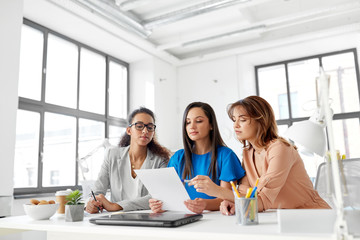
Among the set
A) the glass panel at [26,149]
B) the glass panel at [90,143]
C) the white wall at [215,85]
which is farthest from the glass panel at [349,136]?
the glass panel at [26,149]

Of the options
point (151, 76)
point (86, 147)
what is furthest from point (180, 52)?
point (86, 147)

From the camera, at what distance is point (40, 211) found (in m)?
1.33

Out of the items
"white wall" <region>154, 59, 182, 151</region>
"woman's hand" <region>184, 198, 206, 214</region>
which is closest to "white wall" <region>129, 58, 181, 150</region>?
"white wall" <region>154, 59, 182, 151</region>

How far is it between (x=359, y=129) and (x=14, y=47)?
4746 millimetres

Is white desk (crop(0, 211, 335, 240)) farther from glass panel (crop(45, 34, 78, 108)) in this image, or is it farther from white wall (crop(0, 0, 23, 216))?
glass panel (crop(45, 34, 78, 108))

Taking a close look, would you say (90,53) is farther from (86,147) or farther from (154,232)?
(154,232)

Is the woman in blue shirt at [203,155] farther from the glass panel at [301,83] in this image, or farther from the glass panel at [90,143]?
the glass panel at [301,83]

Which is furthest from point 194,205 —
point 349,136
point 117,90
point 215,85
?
point 349,136

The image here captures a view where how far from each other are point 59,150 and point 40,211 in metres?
3.03

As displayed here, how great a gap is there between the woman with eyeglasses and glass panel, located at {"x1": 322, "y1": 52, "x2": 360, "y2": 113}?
3.96m

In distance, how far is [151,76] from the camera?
17.7 ft

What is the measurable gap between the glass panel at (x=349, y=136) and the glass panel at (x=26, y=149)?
419 cm

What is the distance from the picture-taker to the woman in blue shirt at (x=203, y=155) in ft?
5.67

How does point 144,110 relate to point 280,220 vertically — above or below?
above
